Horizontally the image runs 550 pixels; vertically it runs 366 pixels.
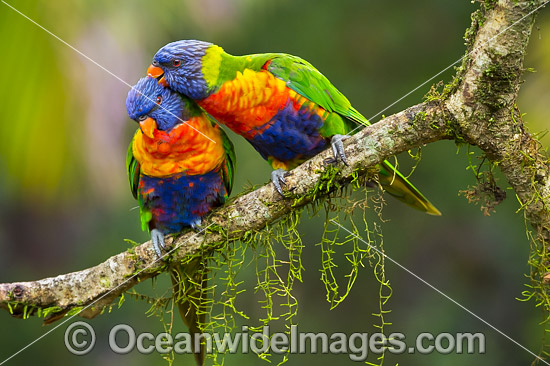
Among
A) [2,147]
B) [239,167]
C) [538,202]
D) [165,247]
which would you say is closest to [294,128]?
[165,247]

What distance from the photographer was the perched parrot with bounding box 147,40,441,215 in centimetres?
212

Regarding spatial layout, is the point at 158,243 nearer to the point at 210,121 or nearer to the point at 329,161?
the point at 210,121

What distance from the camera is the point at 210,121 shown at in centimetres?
230

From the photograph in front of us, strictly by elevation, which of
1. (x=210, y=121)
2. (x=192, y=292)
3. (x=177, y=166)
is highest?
(x=210, y=121)

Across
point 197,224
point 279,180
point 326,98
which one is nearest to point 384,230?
point 326,98

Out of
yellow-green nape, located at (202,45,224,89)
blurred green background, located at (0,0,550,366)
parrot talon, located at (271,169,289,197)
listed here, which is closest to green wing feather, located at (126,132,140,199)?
yellow-green nape, located at (202,45,224,89)

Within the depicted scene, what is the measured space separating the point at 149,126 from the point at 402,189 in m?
0.96

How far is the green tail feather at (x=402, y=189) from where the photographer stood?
7.30 ft

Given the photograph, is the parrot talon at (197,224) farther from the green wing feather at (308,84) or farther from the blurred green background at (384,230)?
the blurred green background at (384,230)

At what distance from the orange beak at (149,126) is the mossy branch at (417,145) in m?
0.37

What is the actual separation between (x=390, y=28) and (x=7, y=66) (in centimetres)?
328

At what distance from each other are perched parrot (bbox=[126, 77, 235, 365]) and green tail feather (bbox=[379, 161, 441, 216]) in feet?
1.98

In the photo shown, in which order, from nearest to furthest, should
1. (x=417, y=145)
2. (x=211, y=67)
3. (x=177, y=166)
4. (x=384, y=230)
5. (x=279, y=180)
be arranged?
(x=417, y=145)
(x=279, y=180)
(x=211, y=67)
(x=177, y=166)
(x=384, y=230)

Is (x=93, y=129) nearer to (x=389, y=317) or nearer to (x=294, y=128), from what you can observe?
(x=294, y=128)
